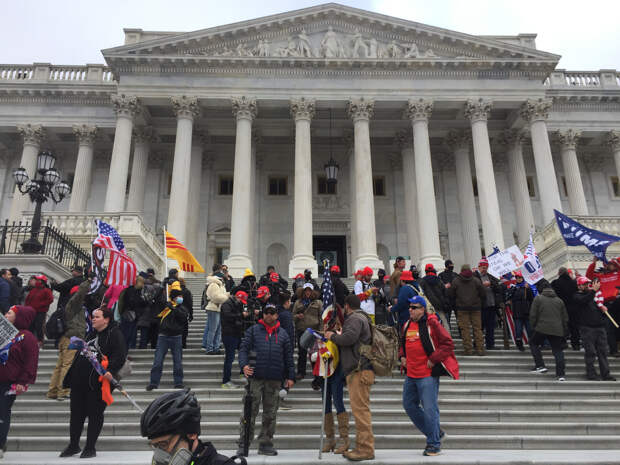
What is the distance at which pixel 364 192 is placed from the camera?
83.4ft

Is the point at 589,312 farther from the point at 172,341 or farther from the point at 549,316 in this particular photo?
the point at 172,341

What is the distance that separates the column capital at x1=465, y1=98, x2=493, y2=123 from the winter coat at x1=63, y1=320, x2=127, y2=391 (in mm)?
24270

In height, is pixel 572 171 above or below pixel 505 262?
above

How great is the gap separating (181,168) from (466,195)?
16570 millimetres

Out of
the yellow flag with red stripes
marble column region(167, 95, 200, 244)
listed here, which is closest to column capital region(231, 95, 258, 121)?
marble column region(167, 95, 200, 244)

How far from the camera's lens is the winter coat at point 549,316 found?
34.2 feet

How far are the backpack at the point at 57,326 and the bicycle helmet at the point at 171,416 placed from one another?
7.61 metres

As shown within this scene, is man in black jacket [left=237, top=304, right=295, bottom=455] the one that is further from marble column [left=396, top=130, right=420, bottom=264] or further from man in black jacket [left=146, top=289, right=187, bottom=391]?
marble column [left=396, top=130, right=420, bottom=264]

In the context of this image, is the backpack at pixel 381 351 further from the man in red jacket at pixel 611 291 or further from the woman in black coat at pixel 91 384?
the man in red jacket at pixel 611 291

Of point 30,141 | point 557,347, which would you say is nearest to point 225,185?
point 30,141

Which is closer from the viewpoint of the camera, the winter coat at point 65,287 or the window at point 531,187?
the winter coat at point 65,287

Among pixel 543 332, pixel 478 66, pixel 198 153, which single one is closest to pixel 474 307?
pixel 543 332

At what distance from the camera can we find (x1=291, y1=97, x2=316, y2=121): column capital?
26844 millimetres

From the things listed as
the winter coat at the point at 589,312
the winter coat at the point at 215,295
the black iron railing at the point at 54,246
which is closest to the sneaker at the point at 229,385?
the winter coat at the point at 215,295
